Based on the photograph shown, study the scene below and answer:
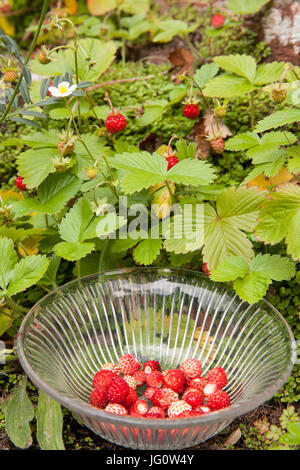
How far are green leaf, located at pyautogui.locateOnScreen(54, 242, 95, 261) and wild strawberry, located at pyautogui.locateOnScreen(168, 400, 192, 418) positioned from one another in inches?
15.0

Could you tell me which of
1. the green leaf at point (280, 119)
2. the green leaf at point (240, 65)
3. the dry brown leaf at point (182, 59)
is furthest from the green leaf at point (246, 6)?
the green leaf at point (280, 119)

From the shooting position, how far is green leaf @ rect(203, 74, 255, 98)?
1.50m

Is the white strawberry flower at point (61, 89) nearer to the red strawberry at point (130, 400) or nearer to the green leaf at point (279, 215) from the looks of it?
the green leaf at point (279, 215)

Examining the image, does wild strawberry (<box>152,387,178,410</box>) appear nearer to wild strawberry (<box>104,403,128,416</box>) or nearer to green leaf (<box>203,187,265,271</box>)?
wild strawberry (<box>104,403,128,416</box>)

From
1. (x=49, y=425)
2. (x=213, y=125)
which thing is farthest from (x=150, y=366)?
(x=213, y=125)

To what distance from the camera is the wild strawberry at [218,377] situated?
1.14 meters

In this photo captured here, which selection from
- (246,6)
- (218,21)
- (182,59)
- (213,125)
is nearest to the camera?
(213,125)

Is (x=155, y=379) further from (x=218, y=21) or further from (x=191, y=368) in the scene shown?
(x=218, y=21)

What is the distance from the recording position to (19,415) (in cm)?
119

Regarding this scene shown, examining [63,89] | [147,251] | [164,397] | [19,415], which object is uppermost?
[63,89]

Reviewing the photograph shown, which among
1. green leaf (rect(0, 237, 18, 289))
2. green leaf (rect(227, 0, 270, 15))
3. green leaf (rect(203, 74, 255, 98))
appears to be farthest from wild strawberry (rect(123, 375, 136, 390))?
green leaf (rect(227, 0, 270, 15))

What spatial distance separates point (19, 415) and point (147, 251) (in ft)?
1.57

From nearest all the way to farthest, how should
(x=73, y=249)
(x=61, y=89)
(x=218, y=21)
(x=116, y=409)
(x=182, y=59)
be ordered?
(x=116, y=409), (x=73, y=249), (x=61, y=89), (x=182, y=59), (x=218, y=21)

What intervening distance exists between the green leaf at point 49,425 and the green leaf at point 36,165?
589 mm
